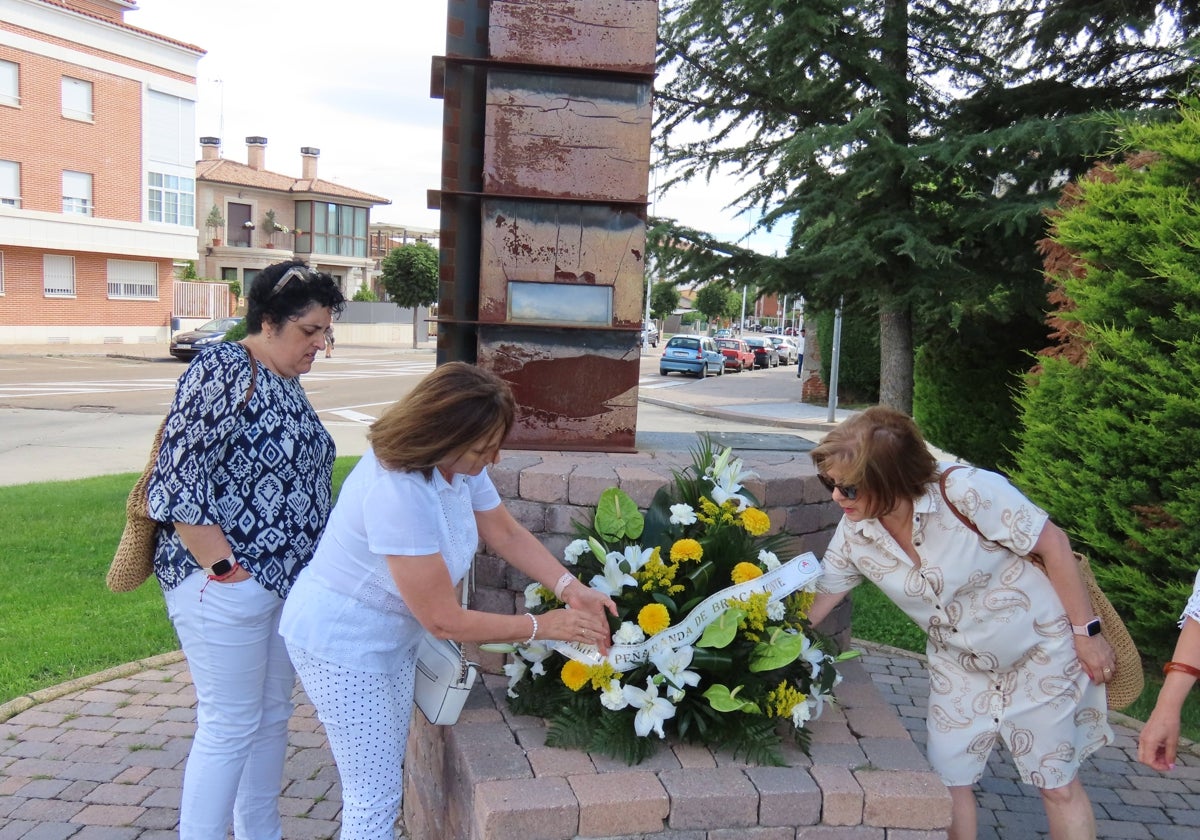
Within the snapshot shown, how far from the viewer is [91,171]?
32250 millimetres

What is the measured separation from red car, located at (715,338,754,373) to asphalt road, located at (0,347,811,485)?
6.13m

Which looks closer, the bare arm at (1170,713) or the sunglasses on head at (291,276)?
the bare arm at (1170,713)

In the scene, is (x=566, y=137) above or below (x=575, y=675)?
above

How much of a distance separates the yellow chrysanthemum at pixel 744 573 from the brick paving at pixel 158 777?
558 mm

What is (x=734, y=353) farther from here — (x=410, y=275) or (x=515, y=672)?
(x=515, y=672)

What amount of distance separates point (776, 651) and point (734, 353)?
→ 37.1 meters

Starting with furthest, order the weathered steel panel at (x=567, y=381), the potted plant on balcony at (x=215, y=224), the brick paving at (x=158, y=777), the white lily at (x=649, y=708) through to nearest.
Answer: the potted plant on balcony at (x=215, y=224) → the weathered steel panel at (x=567, y=381) → the brick paving at (x=158, y=777) → the white lily at (x=649, y=708)

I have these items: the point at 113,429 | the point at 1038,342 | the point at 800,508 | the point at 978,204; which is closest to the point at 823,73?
the point at 978,204

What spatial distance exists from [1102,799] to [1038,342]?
25.1 ft

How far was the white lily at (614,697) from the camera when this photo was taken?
8.41 ft

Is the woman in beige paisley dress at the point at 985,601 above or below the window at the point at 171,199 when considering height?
below

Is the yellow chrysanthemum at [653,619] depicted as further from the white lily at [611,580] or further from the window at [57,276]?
the window at [57,276]

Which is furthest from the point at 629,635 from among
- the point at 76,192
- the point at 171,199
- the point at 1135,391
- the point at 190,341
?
the point at 171,199

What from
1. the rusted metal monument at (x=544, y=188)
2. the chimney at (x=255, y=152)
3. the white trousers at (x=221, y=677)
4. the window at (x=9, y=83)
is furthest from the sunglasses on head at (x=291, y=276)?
the chimney at (x=255, y=152)
